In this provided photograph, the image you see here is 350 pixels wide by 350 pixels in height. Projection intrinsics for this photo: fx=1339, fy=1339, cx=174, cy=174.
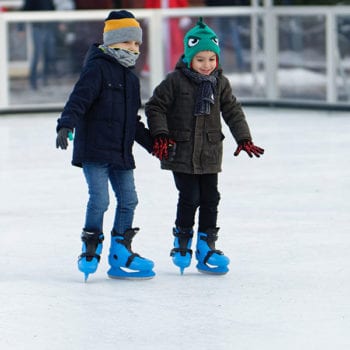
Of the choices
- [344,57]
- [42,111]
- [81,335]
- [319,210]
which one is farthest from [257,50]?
[81,335]

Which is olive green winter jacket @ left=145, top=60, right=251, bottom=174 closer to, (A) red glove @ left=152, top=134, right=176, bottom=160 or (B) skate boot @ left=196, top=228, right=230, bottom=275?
(A) red glove @ left=152, top=134, right=176, bottom=160

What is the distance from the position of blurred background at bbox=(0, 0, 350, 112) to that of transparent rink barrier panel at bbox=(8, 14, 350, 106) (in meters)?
0.01

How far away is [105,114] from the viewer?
5.34 metres

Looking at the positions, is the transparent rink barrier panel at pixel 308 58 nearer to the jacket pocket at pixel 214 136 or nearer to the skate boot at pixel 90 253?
the jacket pocket at pixel 214 136

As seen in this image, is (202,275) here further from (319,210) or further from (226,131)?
(226,131)

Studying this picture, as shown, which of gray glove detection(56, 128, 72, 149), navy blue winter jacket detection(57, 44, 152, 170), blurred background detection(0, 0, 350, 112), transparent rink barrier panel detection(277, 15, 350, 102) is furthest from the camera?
blurred background detection(0, 0, 350, 112)

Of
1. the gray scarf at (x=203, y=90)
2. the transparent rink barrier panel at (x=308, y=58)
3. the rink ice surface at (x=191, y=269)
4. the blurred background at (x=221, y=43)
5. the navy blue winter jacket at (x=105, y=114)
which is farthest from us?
the blurred background at (x=221, y=43)

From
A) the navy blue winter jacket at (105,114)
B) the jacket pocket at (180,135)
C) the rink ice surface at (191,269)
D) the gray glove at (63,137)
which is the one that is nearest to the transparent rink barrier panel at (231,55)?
the rink ice surface at (191,269)

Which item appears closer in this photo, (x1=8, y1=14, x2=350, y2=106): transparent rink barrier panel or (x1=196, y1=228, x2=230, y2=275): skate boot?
(x1=196, y1=228, x2=230, y2=275): skate boot

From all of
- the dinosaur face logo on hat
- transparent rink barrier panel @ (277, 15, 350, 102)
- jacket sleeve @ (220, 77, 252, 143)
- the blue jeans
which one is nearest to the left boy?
the blue jeans

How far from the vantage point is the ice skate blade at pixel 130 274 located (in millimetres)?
5480

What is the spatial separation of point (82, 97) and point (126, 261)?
72 centimetres

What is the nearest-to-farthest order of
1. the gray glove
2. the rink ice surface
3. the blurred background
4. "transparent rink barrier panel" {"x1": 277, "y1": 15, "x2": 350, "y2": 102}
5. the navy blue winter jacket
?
1. the rink ice surface
2. the gray glove
3. the navy blue winter jacket
4. "transparent rink barrier panel" {"x1": 277, "y1": 15, "x2": 350, "y2": 102}
5. the blurred background

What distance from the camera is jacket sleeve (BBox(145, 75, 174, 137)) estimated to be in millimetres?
5363
